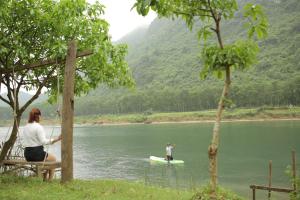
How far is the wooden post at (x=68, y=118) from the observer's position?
1071 centimetres

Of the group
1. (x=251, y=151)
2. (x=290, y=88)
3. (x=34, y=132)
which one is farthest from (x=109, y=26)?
(x=290, y=88)

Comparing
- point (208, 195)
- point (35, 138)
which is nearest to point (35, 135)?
point (35, 138)

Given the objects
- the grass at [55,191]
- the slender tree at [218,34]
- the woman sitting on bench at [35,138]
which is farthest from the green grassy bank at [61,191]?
the slender tree at [218,34]

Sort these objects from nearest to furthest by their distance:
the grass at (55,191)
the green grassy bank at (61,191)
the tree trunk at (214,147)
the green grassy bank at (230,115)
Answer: the tree trunk at (214,147) < the green grassy bank at (61,191) < the grass at (55,191) < the green grassy bank at (230,115)

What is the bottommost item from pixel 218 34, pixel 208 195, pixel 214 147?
pixel 208 195

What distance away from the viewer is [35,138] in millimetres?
10445

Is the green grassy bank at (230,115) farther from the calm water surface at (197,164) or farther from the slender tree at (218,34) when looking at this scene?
the slender tree at (218,34)

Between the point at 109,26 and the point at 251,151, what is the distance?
38.0 meters

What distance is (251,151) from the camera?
155ft

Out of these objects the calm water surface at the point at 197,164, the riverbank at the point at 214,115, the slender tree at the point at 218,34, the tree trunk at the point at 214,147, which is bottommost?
the calm water surface at the point at 197,164

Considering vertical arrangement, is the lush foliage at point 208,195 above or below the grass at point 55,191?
above

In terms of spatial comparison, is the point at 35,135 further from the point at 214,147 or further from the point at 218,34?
the point at 218,34

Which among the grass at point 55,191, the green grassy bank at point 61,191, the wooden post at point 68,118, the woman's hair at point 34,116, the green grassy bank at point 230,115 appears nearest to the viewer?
the green grassy bank at point 61,191

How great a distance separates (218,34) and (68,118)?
5.06m
